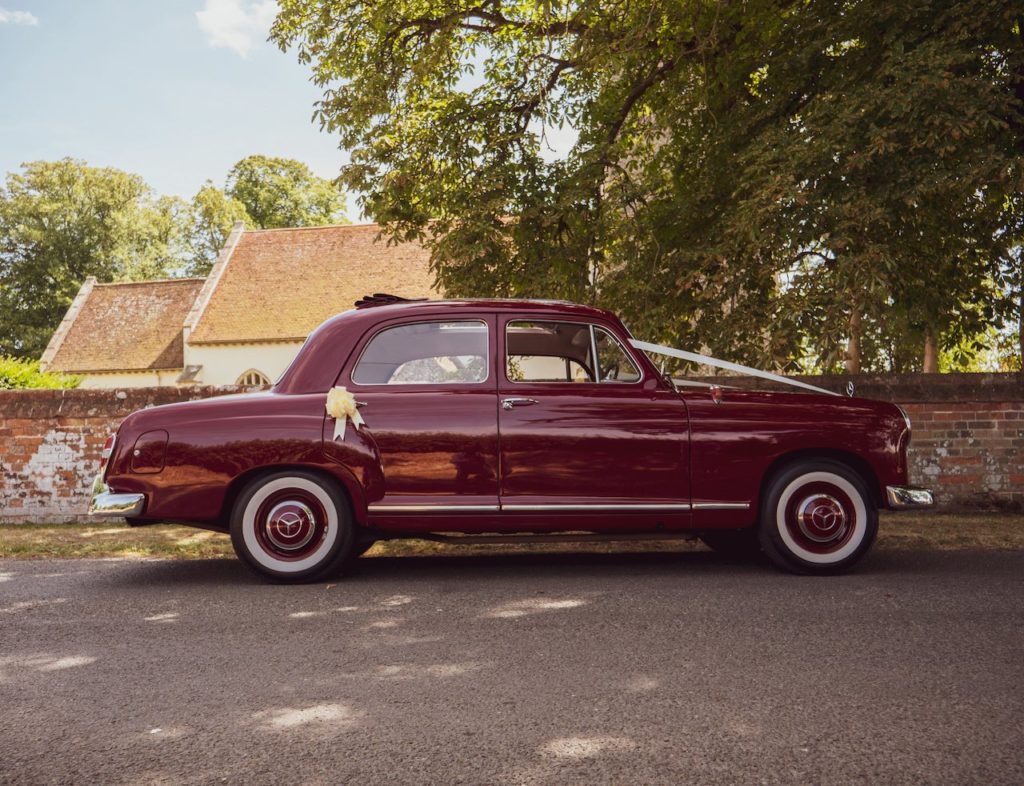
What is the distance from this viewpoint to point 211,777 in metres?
3.02

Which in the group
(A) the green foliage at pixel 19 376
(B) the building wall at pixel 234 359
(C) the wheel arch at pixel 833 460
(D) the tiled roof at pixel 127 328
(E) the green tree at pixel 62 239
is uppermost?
(E) the green tree at pixel 62 239

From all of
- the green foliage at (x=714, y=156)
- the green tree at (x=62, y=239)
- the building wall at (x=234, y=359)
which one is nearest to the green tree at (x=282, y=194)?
the green tree at (x=62, y=239)

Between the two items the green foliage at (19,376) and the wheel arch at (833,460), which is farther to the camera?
the green foliage at (19,376)

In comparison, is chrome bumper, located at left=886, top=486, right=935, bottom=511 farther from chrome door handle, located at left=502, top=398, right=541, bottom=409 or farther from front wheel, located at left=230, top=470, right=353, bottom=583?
front wheel, located at left=230, top=470, right=353, bottom=583

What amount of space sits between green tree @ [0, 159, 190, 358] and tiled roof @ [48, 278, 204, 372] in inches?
487

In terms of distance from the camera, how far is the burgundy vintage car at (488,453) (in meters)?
6.25

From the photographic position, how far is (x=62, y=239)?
5734cm

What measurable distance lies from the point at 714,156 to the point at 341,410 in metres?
8.18

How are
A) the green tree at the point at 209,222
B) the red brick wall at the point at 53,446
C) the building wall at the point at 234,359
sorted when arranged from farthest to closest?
the green tree at the point at 209,222, the building wall at the point at 234,359, the red brick wall at the point at 53,446

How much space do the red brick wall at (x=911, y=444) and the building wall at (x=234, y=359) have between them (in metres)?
26.1

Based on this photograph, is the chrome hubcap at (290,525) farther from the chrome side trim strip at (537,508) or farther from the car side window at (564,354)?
the car side window at (564,354)

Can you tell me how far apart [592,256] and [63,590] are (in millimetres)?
8221

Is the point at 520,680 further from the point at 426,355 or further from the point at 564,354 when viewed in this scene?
the point at 564,354

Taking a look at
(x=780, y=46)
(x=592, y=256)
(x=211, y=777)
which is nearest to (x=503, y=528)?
(x=211, y=777)
